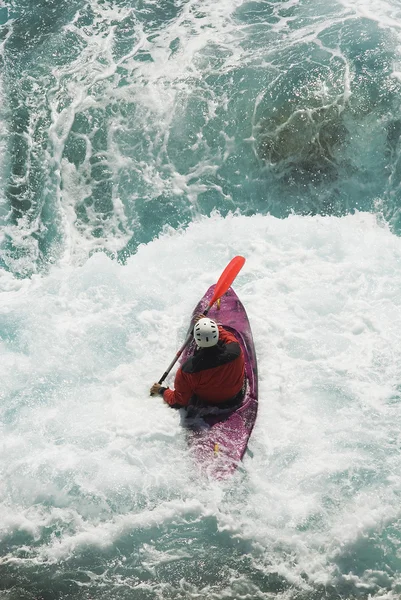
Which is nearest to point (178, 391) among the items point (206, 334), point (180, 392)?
point (180, 392)

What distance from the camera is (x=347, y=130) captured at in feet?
31.8

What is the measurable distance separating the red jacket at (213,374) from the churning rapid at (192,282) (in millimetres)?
539

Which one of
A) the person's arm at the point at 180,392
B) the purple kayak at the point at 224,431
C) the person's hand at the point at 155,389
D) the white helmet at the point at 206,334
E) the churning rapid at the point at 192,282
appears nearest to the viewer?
the churning rapid at the point at 192,282

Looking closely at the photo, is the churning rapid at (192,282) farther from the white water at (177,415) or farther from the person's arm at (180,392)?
the person's arm at (180,392)

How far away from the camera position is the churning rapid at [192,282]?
18.5ft

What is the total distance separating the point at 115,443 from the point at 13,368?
1.93 meters

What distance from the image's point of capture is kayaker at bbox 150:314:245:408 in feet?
19.8

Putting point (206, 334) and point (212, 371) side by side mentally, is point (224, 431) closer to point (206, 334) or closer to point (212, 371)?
point (212, 371)

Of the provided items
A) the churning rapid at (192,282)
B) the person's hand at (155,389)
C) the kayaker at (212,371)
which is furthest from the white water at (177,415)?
the kayaker at (212,371)

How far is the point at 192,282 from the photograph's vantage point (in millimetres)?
8555

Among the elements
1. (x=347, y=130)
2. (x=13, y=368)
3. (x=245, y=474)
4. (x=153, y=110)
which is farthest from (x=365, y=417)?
(x=153, y=110)

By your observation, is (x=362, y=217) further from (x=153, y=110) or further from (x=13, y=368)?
(x=13, y=368)

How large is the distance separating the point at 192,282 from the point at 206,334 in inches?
105

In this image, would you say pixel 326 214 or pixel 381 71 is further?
pixel 381 71
